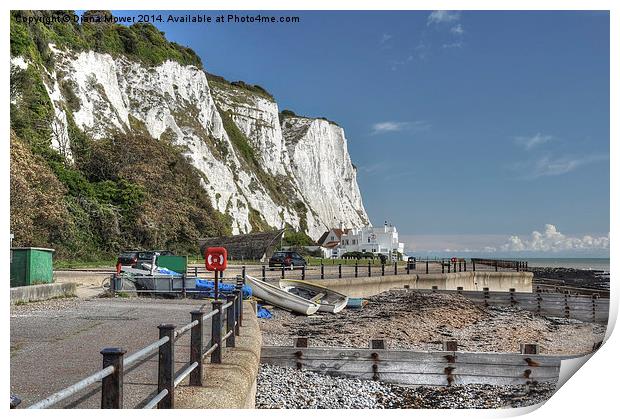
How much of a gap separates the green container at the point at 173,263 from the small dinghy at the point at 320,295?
3597 millimetres

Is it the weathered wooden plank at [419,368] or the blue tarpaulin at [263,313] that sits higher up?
the weathered wooden plank at [419,368]

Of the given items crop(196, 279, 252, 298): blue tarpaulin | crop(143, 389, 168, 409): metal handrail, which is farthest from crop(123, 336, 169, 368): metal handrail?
crop(196, 279, 252, 298): blue tarpaulin

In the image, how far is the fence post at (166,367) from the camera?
4027mm

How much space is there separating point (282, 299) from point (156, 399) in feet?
47.8

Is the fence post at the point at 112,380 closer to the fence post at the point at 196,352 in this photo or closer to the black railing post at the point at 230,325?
the fence post at the point at 196,352

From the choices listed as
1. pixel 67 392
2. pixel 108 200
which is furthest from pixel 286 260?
pixel 67 392

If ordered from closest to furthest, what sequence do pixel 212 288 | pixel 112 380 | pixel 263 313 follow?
pixel 112 380 → pixel 212 288 → pixel 263 313

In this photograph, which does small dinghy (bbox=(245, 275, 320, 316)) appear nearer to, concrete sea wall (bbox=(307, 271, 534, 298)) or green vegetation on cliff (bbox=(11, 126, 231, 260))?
concrete sea wall (bbox=(307, 271, 534, 298))

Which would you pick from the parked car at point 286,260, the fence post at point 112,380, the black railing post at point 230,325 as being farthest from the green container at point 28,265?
the parked car at point 286,260

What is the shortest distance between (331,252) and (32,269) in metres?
60.2

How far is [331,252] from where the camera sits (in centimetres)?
7244

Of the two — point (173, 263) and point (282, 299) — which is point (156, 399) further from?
point (173, 263)

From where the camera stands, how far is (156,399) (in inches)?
150
